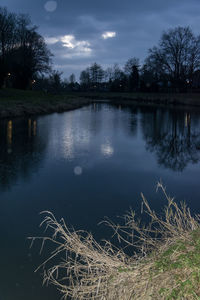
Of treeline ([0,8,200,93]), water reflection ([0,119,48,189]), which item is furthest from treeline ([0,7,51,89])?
water reflection ([0,119,48,189])

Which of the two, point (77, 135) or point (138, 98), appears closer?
point (77, 135)

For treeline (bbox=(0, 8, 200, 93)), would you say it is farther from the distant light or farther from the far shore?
the distant light

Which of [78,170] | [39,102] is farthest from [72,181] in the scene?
[39,102]

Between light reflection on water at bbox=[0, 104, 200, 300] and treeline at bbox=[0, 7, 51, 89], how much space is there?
111 ft

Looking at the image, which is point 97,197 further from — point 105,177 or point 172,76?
point 172,76

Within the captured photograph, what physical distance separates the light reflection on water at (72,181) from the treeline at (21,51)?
33.7 meters

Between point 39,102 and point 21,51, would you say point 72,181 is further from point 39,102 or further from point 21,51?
point 21,51

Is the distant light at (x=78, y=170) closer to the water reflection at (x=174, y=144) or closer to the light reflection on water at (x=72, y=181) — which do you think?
the light reflection on water at (x=72, y=181)

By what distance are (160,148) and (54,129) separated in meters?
7.40

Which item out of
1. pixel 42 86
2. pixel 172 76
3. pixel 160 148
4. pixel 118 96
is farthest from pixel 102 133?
pixel 42 86

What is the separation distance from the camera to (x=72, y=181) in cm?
823

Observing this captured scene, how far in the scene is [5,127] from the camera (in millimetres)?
17875

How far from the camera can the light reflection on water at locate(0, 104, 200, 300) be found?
178 inches

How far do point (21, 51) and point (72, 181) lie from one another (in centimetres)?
4552
